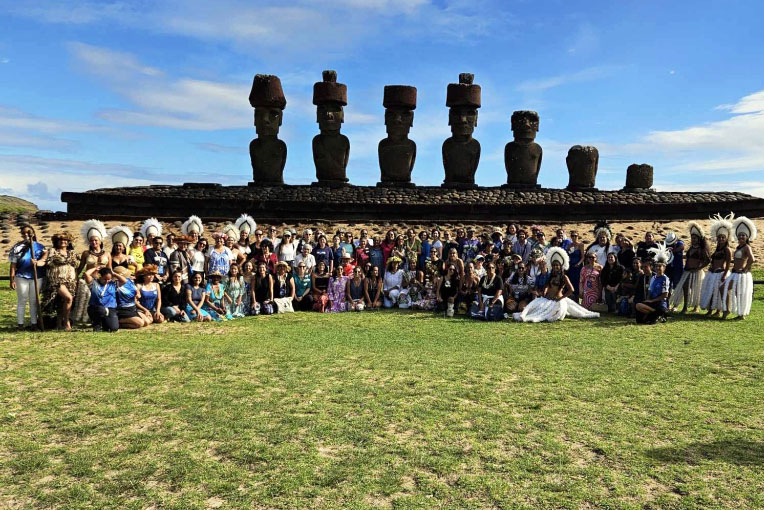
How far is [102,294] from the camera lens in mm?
8531

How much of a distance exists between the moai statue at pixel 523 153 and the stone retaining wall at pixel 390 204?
0.73 m

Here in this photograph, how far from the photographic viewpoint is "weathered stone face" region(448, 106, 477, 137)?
→ 957 inches

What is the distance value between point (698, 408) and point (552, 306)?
4.56m

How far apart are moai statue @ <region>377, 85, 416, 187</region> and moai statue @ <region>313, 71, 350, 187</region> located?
156 cm

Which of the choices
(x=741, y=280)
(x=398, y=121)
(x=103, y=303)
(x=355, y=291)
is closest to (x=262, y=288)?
(x=355, y=291)

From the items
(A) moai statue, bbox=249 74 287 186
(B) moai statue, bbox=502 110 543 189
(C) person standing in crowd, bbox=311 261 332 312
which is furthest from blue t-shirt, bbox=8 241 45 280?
(B) moai statue, bbox=502 110 543 189

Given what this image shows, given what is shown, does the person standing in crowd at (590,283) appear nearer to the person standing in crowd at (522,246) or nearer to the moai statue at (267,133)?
the person standing in crowd at (522,246)

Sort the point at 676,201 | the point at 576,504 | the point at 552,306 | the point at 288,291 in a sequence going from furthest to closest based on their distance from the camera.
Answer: the point at 676,201, the point at 288,291, the point at 552,306, the point at 576,504

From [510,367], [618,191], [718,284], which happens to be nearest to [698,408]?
[510,367]

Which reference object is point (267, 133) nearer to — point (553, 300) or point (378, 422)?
point (553, 300)

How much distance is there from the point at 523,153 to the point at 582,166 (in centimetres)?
266

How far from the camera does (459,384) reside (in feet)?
19.7

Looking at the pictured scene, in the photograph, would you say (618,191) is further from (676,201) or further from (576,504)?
(576,504)

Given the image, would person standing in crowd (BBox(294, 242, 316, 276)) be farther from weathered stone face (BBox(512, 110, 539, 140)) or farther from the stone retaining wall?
weathered stone face (BBox(512, 110, 539, 140))
